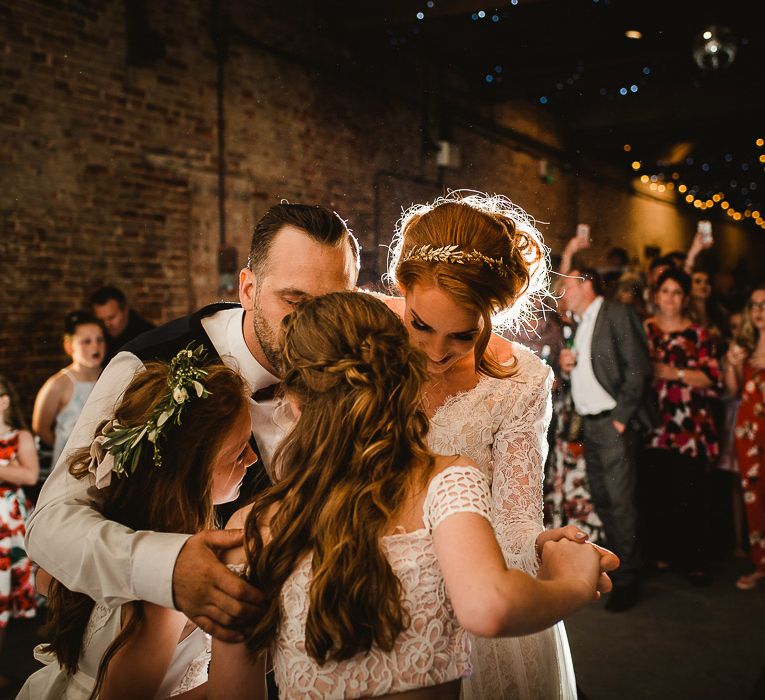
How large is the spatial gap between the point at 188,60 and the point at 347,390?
461 centimetres

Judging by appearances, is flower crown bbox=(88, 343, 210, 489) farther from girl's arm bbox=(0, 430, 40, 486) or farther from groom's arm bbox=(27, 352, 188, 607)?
girl's arm bbox=(0, 430, 40, 486)

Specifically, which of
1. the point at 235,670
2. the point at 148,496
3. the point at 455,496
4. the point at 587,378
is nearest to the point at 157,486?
the point at 148,496

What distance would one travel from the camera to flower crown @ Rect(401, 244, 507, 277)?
1.82 metres

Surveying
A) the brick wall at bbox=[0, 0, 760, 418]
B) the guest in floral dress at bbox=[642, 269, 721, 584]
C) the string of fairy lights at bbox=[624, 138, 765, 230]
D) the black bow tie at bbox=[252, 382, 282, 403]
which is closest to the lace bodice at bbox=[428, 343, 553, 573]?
the black bow tie at bbox=[252, 382, 282, 403]

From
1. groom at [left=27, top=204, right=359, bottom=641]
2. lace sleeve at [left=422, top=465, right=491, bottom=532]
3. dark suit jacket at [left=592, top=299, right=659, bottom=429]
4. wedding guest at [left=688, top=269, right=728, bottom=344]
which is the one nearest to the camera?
lace sleeve at [left=422, top=465, right=491, bottom=532]

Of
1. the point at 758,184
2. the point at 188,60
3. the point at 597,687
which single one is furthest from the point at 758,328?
the point at 758,184

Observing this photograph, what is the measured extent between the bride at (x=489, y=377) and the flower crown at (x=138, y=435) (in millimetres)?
549

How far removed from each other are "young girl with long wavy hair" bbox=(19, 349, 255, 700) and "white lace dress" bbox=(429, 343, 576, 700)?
1.90 feet

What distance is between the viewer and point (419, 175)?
7309 mm

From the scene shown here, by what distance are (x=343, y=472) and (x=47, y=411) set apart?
10.8ft

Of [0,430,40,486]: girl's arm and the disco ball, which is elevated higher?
the disco ball

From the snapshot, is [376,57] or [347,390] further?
[376,57]

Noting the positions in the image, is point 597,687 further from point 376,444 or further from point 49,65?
point 49,65

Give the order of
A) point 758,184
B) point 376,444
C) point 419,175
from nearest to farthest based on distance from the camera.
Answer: point 376,444, point 419,175, point 758,184
